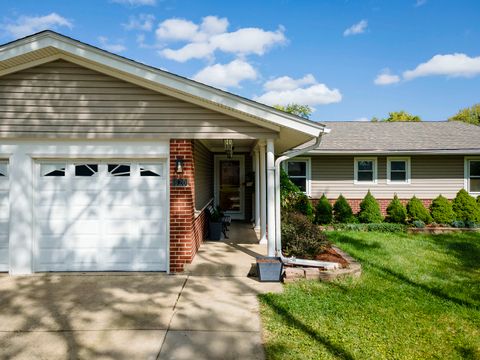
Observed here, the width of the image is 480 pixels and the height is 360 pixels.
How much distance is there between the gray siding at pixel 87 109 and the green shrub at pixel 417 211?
9451 millimetres

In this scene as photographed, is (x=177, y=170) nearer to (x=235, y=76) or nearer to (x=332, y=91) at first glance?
(x=235, y=76)

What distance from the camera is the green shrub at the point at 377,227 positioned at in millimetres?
11453

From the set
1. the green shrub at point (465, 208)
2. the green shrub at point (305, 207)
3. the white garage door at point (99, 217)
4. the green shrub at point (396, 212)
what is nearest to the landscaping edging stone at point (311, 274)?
the white garage door at point (99, 217)

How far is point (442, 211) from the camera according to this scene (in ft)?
40.7

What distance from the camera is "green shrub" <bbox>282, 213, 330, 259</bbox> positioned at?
672 cm

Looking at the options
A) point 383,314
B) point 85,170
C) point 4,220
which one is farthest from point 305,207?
point 4,220

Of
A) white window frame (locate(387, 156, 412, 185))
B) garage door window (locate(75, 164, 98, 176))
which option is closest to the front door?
white window frame (locate(387, 156, 412, 185))

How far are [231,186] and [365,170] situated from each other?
5445 millimetres

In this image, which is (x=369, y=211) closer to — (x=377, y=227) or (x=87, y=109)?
(x=377, y=227)

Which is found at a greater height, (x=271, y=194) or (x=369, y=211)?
(x=271, y=194)

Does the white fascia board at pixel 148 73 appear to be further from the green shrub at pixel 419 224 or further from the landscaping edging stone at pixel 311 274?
the green shrub at pixel 419 224

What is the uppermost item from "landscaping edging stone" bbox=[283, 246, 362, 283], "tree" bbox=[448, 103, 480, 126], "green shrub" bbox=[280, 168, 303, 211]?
"tree" bbox=[448, 103, 480, 126]

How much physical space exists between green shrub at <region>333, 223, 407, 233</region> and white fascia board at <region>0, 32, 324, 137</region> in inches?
262

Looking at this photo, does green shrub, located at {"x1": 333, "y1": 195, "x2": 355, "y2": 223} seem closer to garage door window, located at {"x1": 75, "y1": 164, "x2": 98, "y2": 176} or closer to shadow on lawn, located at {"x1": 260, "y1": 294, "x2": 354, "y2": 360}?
shadow on lawn, located at {"x1": 260, "y1": 294, "x2": 354, "y2": 360}
